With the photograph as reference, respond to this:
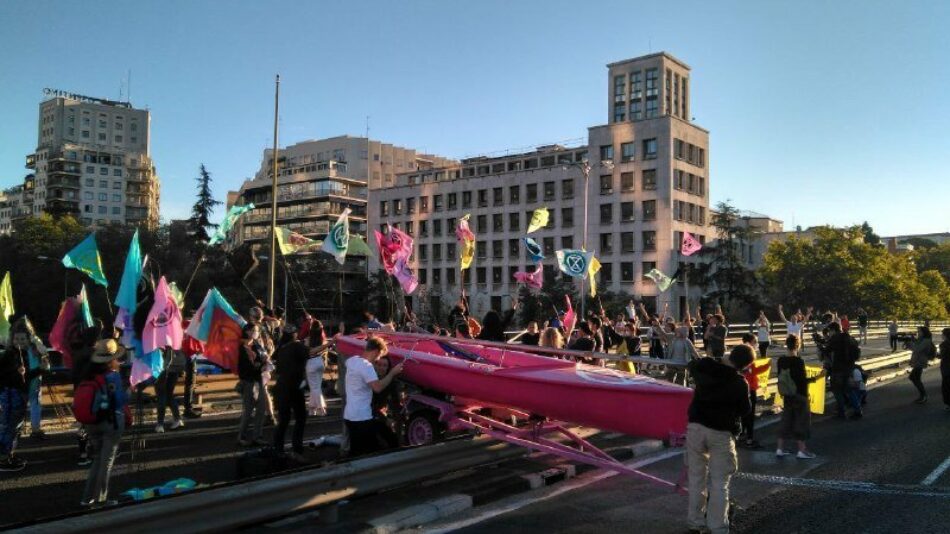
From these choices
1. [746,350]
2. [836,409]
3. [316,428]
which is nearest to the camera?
[746,350]

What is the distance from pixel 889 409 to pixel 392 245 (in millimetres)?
12180

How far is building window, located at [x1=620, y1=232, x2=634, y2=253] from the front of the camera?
6888 cm

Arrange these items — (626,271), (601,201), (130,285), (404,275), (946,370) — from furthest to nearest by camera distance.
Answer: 1. (601,201)
2. (626,271)
3. (404,275)
4. (946,370)
5. (130,285)

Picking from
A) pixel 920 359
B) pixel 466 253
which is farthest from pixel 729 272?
pixel 920 359

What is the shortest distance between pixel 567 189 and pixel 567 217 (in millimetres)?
2895

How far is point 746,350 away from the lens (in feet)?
22.7

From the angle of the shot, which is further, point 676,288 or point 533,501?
point 676,288

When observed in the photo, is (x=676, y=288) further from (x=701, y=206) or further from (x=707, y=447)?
(x=707, y=447)

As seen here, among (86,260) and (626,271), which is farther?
(626,271)

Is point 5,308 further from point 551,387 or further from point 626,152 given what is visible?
point 626,152

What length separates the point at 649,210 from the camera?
67.8m

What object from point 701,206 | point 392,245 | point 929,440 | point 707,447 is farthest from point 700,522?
point 701,206

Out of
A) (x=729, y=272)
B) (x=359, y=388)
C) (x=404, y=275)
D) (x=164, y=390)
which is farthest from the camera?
(x=729, y=272)

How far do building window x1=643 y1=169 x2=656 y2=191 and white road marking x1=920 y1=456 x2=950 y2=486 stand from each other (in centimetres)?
5961
